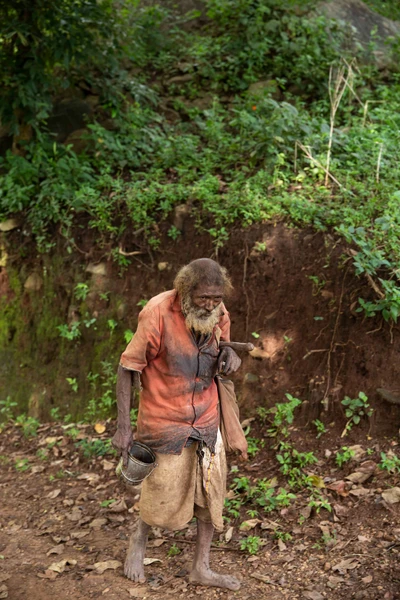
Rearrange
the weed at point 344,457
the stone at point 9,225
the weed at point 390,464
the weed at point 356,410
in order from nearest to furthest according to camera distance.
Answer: the weed at point 390,464 → the weed at point 344,457 → the weed at point 356,410 → the stone at point 9,225

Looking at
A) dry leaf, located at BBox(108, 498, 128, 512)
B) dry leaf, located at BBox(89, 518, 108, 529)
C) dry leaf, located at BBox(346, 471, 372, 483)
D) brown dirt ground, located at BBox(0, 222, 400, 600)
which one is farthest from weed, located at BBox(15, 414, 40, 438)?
dry leaf, located at BBox(346, 471, 372, 483)

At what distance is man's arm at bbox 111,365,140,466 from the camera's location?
12.9ft

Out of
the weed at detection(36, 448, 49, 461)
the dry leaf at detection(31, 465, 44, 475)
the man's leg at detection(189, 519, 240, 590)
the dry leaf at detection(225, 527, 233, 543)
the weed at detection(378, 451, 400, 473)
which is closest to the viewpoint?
the man's leg at detection(189, 519, 240, 590)

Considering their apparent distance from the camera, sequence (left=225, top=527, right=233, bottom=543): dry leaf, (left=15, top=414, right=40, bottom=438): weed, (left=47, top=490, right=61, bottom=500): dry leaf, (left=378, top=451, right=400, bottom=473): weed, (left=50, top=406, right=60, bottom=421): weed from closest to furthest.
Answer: (left=225, top=527, right=233, bottom=543): dry leaf
(left=378, top=451, right=400, bottom=473): weed
(left=47, top=490, right=61, bottom=500): dry leaf
(left=15, top=414, right=40, bottom=438): weed
(left=50, top=406, right=60, bottom=421): weed

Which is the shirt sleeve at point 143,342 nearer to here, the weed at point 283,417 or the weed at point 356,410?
the weed at point 283,417

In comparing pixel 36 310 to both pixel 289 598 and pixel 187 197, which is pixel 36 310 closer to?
pixel 187 197

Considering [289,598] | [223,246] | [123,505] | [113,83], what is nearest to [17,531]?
[123,505]

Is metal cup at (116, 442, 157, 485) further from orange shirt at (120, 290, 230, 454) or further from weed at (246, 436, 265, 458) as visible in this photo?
weed at (246, 436, 265, 458)

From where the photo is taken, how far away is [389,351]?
17.5ft

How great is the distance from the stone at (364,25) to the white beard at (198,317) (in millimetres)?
6471

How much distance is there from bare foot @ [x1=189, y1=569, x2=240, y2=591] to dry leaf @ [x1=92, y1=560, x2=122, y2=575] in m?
0.61

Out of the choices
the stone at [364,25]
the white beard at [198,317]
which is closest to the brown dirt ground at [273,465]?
the white beard at [198,317]

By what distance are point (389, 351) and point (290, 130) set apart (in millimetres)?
2866

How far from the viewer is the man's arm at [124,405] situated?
3.93 metres
